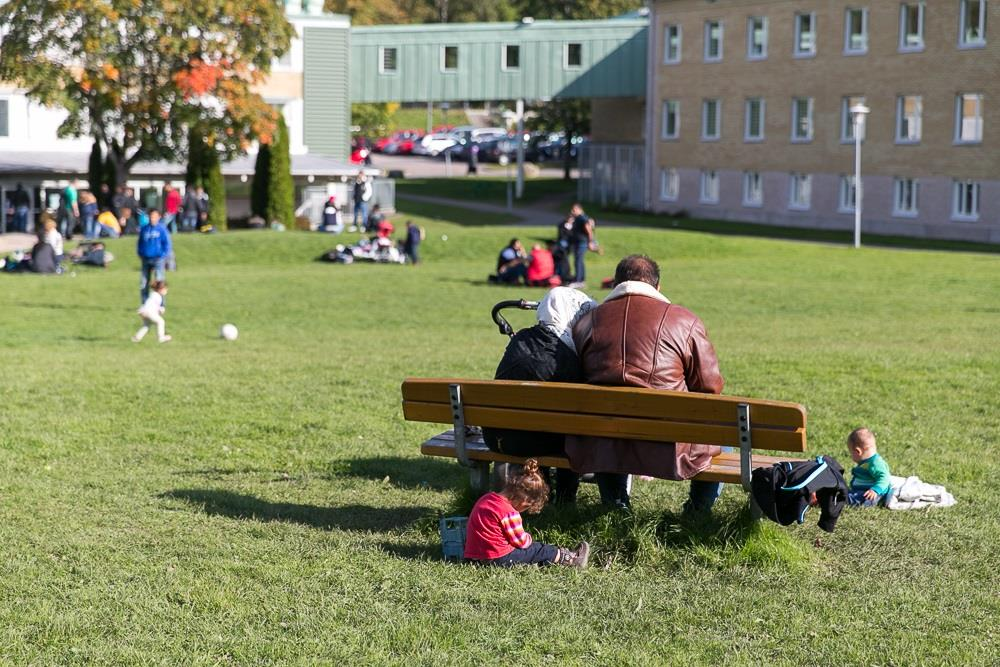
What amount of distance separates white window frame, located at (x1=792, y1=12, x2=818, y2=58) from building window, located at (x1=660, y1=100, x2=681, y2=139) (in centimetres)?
739

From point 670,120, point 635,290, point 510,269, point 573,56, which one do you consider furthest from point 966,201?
point 635,290

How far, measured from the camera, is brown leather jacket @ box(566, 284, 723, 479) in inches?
277

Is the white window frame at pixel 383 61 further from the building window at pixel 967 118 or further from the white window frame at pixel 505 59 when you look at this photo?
the building window at pixel 967 118

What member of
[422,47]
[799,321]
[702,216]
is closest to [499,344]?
[799,321]

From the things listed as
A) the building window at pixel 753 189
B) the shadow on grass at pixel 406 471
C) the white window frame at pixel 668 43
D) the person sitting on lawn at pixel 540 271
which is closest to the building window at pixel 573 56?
the white window frame at pixel 668 43

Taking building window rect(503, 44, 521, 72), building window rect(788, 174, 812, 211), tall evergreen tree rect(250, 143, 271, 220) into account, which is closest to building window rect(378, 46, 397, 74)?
building window rect(503, 44, 521, 72)

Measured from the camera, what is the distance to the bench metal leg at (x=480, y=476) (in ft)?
25.6

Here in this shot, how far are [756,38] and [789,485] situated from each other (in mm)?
50186

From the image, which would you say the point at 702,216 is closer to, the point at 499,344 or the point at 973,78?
the point at 973,78

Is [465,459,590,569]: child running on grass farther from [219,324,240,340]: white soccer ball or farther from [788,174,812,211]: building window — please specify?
[788,174,812,211]: building window

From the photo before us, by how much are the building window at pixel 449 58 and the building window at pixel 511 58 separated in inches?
84.4

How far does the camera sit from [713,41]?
56875mm

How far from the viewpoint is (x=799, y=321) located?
2148 centimetres

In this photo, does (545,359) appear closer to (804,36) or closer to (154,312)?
(154,312)
